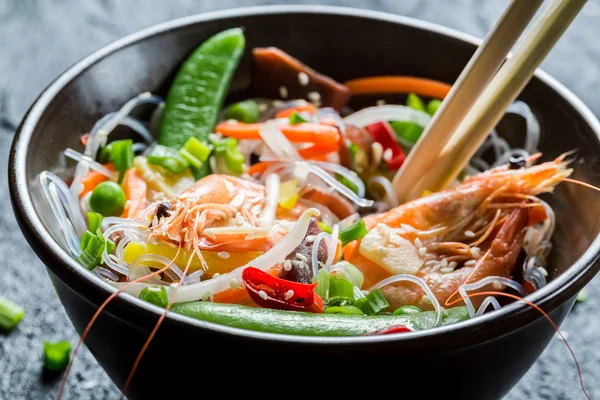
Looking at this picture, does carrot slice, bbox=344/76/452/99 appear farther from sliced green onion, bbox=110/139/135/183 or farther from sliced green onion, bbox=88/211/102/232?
sliced green onion, bbox=88/211/102/232

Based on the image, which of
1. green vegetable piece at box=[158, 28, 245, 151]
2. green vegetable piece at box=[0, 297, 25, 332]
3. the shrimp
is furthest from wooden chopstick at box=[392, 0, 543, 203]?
green vegetable piece at box=[0, 297, 25, 332]

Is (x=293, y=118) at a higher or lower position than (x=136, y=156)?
higher

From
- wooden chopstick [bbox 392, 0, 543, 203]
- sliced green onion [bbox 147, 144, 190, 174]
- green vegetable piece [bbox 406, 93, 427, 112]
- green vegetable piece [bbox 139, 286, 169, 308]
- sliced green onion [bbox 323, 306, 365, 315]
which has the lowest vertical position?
sliced green onion [bbox 147, 144, 190, 174]

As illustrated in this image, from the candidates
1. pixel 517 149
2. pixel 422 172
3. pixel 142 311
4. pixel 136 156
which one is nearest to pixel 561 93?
pixel 517 149

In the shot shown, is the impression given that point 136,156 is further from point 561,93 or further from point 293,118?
point 561,93

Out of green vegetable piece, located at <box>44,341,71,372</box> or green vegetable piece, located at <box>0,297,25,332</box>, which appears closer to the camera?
green vegetable piece, located at <box>44,341,71,372</box>

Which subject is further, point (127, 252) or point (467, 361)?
point (127, 252)

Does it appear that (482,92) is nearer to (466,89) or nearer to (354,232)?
(466,89)
